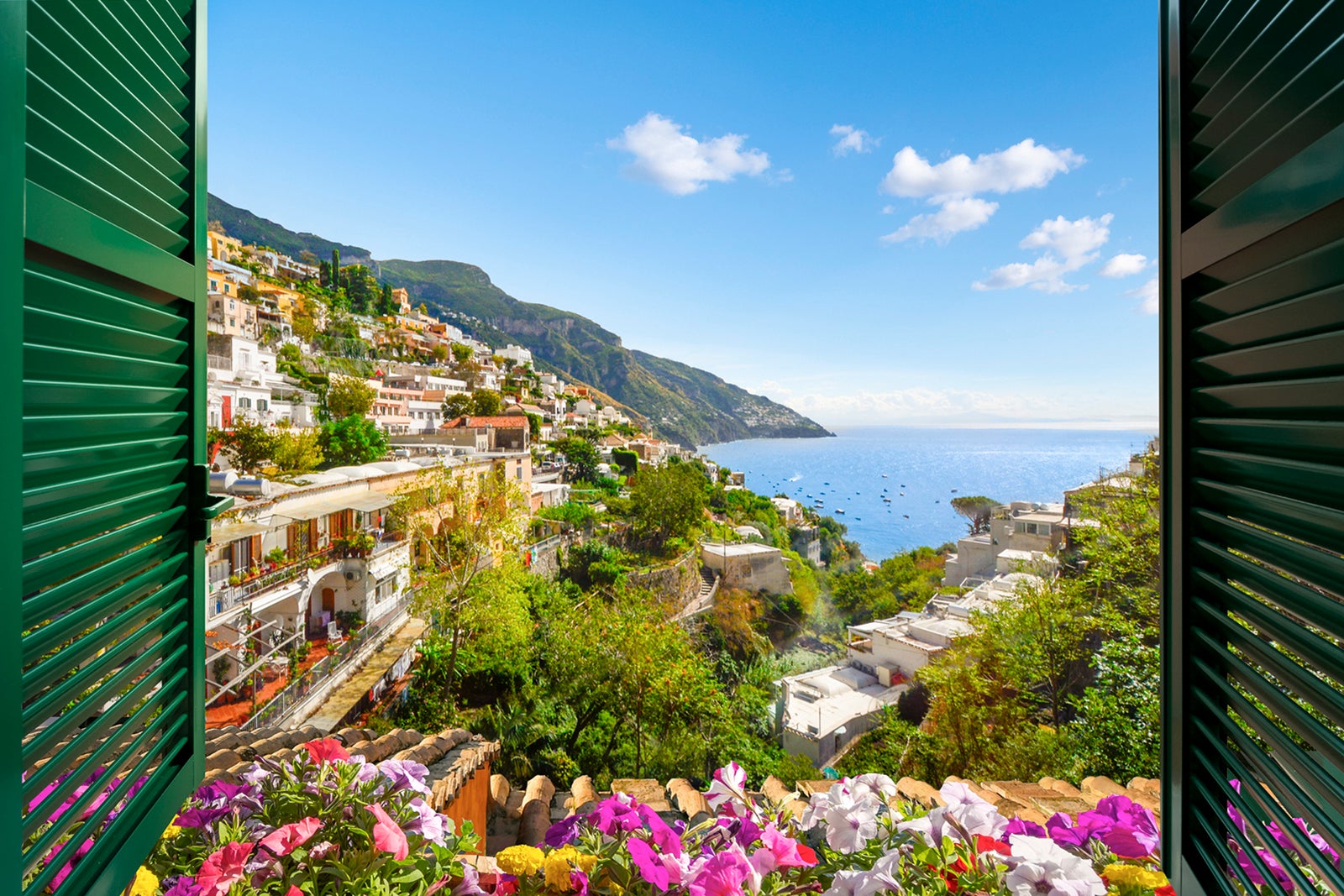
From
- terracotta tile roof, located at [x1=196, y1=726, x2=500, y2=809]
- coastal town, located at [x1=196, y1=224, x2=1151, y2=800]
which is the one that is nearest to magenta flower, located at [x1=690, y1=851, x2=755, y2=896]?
terracotta tile roof, located at [x1=196, y1=726, x2=500, y2=809]

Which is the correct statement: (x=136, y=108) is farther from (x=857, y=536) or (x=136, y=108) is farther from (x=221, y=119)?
(x=857, y=536)

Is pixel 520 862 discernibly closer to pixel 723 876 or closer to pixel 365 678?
pixel 723 876

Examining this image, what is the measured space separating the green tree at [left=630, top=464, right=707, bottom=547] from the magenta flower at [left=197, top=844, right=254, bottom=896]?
854cm

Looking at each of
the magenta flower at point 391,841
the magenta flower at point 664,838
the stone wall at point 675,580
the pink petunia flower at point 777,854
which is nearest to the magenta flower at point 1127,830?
the pink petunia flower at point 777,854

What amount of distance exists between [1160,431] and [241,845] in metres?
1.05

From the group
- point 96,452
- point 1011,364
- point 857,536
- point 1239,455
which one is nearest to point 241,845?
point 96,452

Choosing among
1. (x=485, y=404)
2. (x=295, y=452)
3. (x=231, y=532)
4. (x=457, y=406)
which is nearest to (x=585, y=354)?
(x=485, y=404)

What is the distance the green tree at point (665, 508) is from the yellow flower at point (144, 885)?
853cm

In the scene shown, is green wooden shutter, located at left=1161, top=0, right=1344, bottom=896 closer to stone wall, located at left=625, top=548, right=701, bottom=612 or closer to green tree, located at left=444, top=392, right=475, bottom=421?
stone wall, located at left=625, top=548, right=701, bottom=612

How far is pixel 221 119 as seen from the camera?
484cm

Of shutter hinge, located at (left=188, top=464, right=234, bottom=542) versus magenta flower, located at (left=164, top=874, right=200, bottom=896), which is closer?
magenta flower, located at (left=164, top=874, right=200, bottom=896)

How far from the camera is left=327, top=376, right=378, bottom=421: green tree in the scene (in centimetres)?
855

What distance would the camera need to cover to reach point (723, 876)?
0.47 m

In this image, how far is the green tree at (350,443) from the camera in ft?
23.4
